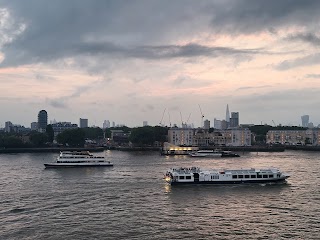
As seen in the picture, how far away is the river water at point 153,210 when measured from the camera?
795 inches

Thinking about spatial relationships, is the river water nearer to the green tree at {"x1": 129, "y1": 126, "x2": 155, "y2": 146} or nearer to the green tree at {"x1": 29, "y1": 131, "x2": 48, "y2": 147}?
the green tree at {"x1": 29, "y1": 131, "x2": 48, "y2": 147}

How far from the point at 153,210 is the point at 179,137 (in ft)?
284

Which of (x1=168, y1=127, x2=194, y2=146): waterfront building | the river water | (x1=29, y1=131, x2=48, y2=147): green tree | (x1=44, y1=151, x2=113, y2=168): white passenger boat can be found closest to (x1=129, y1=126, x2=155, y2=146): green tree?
(x1=168, y1=127, x2=194, y2=146): waterfront building

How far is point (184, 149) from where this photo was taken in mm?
87625

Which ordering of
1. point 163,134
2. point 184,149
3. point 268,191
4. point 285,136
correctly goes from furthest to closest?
point 285,136 → point 163,134 → point 184,149 → point 268,191

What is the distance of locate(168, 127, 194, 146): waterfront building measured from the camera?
362ft

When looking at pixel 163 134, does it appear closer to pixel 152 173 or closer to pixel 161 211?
pixel 152 173

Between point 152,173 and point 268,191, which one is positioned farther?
point 152,173

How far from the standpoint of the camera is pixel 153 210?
2481 cm

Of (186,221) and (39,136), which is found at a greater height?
(39,136)

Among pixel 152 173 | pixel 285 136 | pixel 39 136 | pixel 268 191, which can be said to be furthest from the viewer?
pixel 285 136

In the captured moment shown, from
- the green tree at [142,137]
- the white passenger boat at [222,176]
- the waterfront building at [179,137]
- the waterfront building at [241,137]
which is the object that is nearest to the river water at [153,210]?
the white passenger boat at [222,176]

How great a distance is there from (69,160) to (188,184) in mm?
20833

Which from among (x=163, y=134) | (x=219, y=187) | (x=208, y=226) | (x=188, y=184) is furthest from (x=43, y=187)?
(x=163, y=134)
